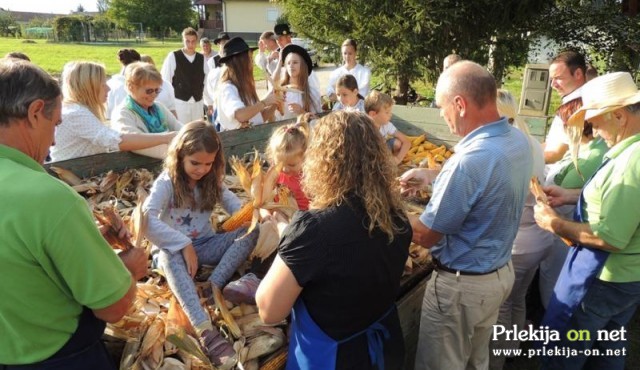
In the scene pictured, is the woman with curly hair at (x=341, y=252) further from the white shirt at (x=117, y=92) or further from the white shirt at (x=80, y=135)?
the white shirt at (x=117, y=92)

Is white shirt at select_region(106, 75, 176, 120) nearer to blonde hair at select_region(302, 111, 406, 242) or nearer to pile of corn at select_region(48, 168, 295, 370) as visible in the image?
pile of corn at select_region(48, 168, 295, 370)

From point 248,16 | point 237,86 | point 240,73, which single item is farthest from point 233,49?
point 248,16

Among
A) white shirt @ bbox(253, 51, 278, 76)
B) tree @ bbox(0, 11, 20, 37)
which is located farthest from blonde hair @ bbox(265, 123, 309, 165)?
tree @ bbox(0, 11, 20, 37)

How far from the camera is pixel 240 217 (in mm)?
2869

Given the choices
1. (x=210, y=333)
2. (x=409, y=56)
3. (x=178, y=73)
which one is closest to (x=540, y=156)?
(x=210, y=333)

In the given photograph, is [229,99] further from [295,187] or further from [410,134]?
[410,134]

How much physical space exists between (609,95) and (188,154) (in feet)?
7.00

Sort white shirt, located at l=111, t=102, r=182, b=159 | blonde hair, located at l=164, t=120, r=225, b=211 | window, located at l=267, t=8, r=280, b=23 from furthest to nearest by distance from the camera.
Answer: window, located at l=267, t=8, r=280, b=23, white shirt, located at l=111, t=102, r=182, b=159, blonde hair, located at l=164, t=120, r=225, b=211

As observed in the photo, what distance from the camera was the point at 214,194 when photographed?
2703mm

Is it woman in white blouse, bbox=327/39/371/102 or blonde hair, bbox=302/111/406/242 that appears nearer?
blonde hair, bbox=302/111/406/242

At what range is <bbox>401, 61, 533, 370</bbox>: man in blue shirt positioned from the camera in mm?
2068

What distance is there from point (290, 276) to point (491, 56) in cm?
909

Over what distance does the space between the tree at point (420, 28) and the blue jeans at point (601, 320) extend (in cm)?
688

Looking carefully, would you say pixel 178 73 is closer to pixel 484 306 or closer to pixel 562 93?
pixel 562 93
